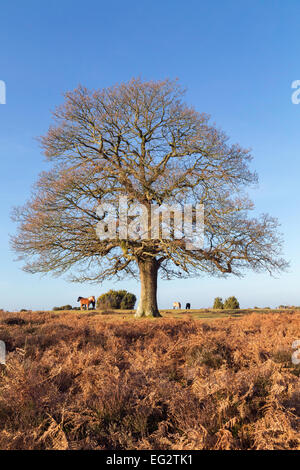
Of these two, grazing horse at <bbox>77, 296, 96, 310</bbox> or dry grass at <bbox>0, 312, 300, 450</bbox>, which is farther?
grazing horse at <bbox>77, 296, 96, 310</bbox>

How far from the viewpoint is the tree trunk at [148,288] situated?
20.4 metres

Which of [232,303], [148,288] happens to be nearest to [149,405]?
[148,288]

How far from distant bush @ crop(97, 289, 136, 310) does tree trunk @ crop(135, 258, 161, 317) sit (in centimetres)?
982

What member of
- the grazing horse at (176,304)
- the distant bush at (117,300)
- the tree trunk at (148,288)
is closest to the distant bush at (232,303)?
the grazing horse at (176,304)

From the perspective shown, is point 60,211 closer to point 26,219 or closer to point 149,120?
point 26,219

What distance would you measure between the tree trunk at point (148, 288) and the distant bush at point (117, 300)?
32.2ft

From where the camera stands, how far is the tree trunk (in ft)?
67.1

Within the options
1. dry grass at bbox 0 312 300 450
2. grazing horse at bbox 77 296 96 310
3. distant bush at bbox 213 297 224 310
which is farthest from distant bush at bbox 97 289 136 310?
dry grass at bbox 0 312 300 450

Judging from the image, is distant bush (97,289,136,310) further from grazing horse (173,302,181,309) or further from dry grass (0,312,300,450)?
dry grass (0,312,300,450)

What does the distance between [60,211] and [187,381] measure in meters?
16.1
